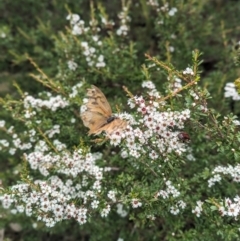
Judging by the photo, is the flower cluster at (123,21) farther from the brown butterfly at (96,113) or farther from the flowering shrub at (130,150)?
the brown butterfly at (96,113)

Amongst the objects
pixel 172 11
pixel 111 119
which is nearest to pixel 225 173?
pixel 111 119

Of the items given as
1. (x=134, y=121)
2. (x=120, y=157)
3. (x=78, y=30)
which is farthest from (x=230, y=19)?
(x=134, y=121)

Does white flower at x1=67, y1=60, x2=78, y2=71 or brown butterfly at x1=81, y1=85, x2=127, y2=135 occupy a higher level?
white flower at x1=67, y1=60, x2=78, y2=71

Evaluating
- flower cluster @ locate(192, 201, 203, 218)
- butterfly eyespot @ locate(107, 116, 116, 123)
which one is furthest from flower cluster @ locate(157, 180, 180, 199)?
butterfly eyespot @ locate(107, 116, 116, 123)

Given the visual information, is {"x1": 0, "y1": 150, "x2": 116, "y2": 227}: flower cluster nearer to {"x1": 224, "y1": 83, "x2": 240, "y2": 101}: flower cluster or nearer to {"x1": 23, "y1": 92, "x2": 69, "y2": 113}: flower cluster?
{"x1": 23, "y1": 92, "x2": 69, "y2": 113}: flower cluster

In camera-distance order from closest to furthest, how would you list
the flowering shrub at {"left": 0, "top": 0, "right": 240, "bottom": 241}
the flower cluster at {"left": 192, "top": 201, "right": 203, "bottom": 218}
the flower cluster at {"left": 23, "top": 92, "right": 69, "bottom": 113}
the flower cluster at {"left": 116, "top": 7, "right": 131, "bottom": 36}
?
the flowering shrub at {"left": 0, "top": 0, "right": 240, "bottom": 241} < the flower cluster at {"left": 192, "top": 201, "right": 203, "bottom": 218} < the flower cluster at {"left": 23, "top": 92, "right": 69, "bottom": 113} < the flower cluster at {"left": 116, "top": 7, "right": 131, "bottom": 36}

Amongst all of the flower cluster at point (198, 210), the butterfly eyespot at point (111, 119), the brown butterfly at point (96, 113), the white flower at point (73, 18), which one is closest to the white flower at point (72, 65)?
the white flower at point (73, 18)

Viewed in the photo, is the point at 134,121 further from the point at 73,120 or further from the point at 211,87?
the point at 211,87
